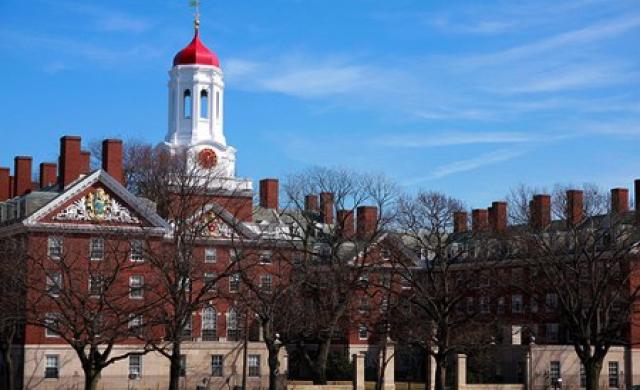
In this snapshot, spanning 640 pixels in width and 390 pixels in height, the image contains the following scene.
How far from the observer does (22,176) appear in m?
90.9

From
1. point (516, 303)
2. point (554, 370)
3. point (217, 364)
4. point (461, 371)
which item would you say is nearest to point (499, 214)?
point (516, 303)

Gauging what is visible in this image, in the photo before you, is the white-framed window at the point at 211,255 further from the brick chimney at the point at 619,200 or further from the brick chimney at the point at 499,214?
the brick chimney at the point at 619,200

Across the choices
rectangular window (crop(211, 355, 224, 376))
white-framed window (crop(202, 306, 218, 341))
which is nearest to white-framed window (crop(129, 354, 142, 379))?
rectangular window (crop(211, 355, 224, 376))

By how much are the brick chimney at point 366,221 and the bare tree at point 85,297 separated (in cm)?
1547

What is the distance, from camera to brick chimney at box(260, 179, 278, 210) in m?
99.2

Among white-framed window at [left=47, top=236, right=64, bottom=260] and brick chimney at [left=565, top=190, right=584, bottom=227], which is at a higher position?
brick chimney at [left=565, top=190, right=584, bottom=227]

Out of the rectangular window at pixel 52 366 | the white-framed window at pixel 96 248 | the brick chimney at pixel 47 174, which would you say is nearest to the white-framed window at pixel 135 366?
the rectangular window at pixel 52 366

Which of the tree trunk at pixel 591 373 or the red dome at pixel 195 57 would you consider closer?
the tree trunk at pixel 591 373

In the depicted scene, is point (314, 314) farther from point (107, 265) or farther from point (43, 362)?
point (43, 362)

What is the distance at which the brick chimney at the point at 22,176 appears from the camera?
90.3 metres

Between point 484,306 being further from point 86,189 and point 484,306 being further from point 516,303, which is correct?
point 86,189

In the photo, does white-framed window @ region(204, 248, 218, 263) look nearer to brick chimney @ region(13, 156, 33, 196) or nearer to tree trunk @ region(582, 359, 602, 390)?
brick chimney @ region(13, 156, 33, 196)

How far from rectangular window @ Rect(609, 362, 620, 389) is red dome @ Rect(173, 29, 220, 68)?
3843 centimetres

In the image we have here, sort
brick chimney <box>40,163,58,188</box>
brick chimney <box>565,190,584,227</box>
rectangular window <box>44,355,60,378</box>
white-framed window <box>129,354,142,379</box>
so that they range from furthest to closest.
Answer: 1. brick chimney <box>40,163,58,188</box>
2. brick chimney <box>565,190,584,227</box>
3. white-framed window <box>129,354,142,379</box>
4. rectangular window <box>44,355,60,378</box>
